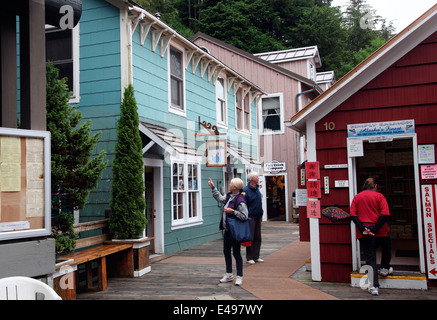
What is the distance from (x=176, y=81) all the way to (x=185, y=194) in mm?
2978

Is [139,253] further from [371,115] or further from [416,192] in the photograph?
[416,192]

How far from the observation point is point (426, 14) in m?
6.68

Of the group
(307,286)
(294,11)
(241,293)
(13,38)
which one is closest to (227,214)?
(241,293)

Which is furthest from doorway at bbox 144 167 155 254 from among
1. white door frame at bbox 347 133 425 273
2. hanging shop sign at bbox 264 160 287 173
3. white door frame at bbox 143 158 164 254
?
hanging shop sign at bbox 264 160 287 173

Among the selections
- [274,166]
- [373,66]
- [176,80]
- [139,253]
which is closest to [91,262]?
[139,253]

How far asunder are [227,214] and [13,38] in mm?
4009

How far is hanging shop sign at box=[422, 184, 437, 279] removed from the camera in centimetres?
661

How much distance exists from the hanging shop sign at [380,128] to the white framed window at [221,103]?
7.14 metres

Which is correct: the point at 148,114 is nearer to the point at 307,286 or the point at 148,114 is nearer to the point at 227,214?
the point at 227,214

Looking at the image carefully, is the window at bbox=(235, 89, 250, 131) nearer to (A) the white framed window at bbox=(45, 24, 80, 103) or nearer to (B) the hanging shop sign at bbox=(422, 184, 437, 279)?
(A) the white framed window at bbox=(45, 24, 80, 103)

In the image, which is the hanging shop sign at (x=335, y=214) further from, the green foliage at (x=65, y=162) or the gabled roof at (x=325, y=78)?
the gabled roof at (x=325, y=78)

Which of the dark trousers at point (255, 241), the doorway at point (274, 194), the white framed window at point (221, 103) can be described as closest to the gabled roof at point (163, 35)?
the white framed window at point (221, 103)

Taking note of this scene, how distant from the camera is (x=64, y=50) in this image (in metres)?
9.17

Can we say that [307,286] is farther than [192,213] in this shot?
No
